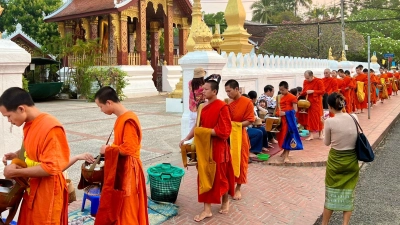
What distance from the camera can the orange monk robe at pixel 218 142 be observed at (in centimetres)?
401

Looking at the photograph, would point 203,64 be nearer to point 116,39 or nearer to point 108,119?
point 108,119

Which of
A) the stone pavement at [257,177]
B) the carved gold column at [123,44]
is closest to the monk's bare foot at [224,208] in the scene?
the stone pavement at [257,177]

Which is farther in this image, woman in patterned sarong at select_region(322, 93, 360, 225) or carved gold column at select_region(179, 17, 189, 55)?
carved gold column at select_region(179, 17, 189, 55)

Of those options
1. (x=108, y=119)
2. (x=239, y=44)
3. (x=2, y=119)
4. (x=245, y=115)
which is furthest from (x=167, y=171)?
(x=108, y=119)

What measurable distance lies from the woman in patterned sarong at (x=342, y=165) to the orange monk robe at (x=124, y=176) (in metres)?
2.03

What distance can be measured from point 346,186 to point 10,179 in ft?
10.1

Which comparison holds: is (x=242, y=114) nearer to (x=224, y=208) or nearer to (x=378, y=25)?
(x=224, y=208)

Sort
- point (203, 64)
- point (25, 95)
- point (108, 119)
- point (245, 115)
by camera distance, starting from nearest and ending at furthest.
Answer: point (25, 95), point (245, 115), point (203, 64), point (108, 119)

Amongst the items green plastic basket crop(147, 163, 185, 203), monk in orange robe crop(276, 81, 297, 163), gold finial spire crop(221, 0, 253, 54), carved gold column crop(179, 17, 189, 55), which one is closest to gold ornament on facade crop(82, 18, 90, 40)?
carved gold column crop(179, 17, 189, 55)

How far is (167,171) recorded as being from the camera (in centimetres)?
460

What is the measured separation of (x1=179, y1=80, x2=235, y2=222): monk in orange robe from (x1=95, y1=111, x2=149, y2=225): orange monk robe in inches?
43.3

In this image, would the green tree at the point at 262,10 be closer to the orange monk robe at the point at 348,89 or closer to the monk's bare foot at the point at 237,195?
the orange monk robe at the point at 348,89

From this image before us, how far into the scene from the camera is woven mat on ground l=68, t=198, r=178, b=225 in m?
3.92

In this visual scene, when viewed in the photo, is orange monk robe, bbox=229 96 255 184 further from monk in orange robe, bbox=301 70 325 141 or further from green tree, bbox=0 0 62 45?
green tree, bbox=0 0 62 45
